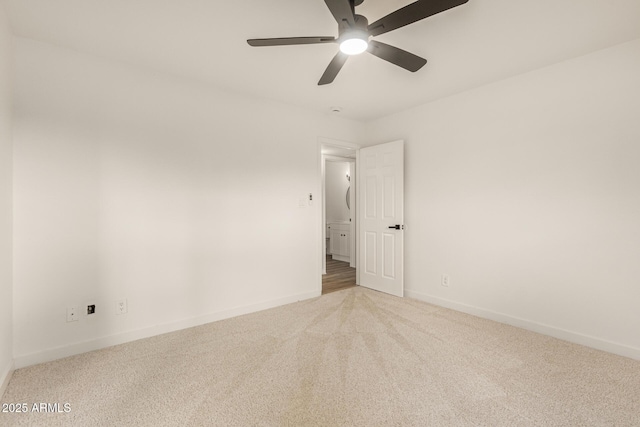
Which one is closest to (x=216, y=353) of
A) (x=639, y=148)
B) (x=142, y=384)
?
(x=142, y=384)

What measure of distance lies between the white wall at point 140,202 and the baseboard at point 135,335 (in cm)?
1

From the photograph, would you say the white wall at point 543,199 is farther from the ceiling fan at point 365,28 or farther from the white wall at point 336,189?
the white wall at point 336,189

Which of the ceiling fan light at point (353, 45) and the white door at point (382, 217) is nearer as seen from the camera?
the ceiling fan light at point (353, 45)

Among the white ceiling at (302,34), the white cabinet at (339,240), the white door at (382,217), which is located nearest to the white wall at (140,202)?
the white ceiling at (302,34)

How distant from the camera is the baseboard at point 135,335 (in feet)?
7.39

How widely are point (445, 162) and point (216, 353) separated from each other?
3.13 m

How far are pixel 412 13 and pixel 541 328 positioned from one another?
293cm

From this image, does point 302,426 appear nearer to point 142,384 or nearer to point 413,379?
point 413,379

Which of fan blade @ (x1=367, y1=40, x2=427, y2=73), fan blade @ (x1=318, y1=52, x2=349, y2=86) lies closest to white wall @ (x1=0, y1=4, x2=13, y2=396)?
fan blade @ (x1=318, y1=52, x2=349, y2=86)

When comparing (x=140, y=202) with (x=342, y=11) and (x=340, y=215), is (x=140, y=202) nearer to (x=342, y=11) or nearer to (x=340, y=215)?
(x=342, y=11)

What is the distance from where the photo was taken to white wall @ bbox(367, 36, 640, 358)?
238 centimetres

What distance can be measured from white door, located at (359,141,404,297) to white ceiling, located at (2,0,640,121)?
114 centimetres

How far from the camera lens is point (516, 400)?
181 centimetres

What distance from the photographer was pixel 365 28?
1.70 metres
